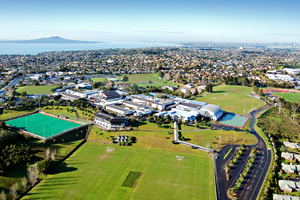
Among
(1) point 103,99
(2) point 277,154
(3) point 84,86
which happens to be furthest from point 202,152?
(3) point 84,86

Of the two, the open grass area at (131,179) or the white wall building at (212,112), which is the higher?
the white wall building at (212,112)

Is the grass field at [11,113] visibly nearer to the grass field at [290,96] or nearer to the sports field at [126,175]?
the sports field at [126,175]

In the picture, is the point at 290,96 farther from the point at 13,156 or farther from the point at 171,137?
the point at 13,156

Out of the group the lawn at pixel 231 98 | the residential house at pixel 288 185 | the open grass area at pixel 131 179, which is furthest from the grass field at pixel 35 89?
the residential house at pixel 288 185

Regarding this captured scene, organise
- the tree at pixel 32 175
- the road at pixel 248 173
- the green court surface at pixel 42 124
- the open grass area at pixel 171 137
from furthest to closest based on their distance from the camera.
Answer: the green court surface at pixel 42 124 → the open grass area at pixel 171 137 → the tree at pixel 32 175 → the road at pixel 248 173

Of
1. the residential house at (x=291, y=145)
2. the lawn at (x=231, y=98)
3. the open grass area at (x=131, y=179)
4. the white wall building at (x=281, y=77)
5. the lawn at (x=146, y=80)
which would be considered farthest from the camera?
the white wall building at (x=281, y=77)

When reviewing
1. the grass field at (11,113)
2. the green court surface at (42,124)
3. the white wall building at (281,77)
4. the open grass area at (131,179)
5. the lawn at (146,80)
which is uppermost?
the white wall building at (281,77)
